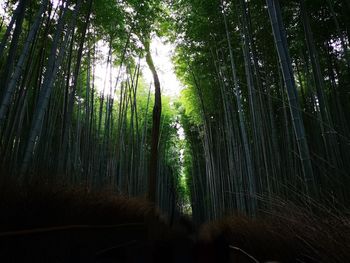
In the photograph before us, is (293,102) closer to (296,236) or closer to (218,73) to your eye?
(296,236)

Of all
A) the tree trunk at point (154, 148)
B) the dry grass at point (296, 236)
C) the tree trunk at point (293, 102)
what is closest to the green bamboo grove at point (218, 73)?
the tree trunk at point (154, 148)

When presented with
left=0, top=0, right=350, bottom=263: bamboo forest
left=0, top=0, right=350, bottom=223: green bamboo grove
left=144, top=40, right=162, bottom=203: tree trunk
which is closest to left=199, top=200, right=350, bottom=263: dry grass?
left=0, top=0, right=350, bottom=263: bamboo forest

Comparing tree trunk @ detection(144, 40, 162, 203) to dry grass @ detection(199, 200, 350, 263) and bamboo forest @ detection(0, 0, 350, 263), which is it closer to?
bamboo forest @ detection(0, 0, 350, 263)

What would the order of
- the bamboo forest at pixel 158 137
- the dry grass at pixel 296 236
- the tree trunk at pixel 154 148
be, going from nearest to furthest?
the dry grass at pixel 296 236 → the bamboo forest at pixel 158 137 → the tree trunk at pixel 154 148

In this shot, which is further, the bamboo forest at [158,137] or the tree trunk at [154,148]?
the tree trunk at [154,148]

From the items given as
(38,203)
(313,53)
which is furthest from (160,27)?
(38,203)

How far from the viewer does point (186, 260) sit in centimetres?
407

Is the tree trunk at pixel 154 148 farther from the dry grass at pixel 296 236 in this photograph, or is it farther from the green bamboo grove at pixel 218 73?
the dry grass at pixel 296 236

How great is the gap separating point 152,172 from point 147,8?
2893 millimetres

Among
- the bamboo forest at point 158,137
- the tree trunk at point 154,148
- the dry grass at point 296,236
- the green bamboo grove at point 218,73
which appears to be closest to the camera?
the dry grass at point 296,236

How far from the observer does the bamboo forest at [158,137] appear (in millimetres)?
1698

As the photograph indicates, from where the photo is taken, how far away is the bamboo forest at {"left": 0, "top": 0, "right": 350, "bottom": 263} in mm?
1698

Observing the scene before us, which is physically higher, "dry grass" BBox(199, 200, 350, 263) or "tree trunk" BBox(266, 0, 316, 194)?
"tree trunk" BBox(266, 0, 316, 194)

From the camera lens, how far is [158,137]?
14.6 feet
